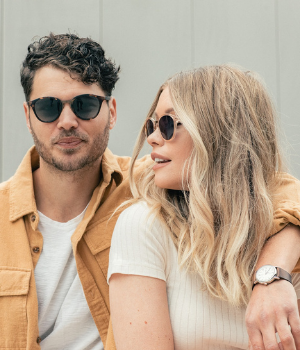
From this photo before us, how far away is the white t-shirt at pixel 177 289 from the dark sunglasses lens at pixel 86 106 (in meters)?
0.64

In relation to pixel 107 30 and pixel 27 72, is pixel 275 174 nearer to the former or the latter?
pixel 27 72

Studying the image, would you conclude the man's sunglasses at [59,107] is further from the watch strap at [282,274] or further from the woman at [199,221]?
the watch strap at [282,274]

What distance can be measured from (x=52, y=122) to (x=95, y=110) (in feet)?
0.59

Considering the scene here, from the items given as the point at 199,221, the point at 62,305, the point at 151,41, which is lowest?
the point at 62,305

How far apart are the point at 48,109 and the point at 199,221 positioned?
2.77 ft

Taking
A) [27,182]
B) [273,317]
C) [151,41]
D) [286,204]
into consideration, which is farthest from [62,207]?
[151,41]

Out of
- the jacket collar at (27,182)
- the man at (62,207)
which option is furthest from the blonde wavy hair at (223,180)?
the jacket collar at (27,182)

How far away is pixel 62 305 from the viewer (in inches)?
68.2

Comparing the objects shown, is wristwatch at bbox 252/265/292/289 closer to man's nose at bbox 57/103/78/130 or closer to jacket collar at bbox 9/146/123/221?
jacket collar at bbox 9/146/123/221

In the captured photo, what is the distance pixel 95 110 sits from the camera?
6.24 ft

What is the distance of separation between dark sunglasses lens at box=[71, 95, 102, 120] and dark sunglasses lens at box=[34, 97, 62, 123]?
0.06 metres

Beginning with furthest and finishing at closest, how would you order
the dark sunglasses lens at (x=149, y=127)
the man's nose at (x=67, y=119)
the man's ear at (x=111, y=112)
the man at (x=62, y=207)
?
1. the man's ear at (x=111, y=112)
2. the man's nose at (x=67, y=119)
3. the man at (x=62, y=207)
4. the dark sunglasses lens at (x=149, y=127)

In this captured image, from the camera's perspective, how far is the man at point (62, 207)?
170 cm

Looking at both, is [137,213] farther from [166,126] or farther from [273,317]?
[273,317]
